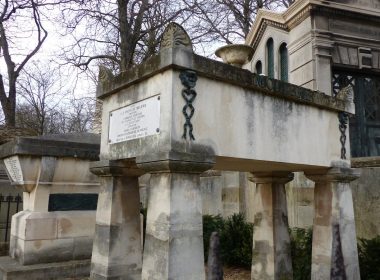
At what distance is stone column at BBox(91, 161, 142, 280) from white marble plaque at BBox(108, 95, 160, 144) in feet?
1.12

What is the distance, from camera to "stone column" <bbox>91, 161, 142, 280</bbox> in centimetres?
427

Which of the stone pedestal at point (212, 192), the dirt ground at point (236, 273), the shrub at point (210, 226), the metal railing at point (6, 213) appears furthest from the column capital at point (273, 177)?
the stone pedestal at point (212, 192)

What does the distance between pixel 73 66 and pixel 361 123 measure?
1322 centimetres

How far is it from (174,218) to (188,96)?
1078 mm

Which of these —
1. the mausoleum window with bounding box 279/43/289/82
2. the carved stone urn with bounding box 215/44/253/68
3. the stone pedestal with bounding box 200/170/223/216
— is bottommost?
the stone pedestal with bounding box 200/170/223/216

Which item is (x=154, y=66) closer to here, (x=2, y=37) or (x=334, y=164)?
(x=334, y=164)

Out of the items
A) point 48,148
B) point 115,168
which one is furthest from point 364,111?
point 115,168

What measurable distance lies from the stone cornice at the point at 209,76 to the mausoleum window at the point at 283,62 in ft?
22.4

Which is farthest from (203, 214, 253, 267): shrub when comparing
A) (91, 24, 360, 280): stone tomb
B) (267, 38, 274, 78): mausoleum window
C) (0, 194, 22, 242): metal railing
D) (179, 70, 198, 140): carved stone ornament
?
(179, 70, 198, 140): carved stone ornament

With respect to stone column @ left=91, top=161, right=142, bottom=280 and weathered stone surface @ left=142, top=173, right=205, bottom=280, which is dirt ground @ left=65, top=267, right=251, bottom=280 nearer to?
stone column @ left=91, top=161, right=142, bottom=280

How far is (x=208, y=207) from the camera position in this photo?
472 inches

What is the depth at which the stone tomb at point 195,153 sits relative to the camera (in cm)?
344

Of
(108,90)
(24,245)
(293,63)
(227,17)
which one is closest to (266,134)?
(108,90)

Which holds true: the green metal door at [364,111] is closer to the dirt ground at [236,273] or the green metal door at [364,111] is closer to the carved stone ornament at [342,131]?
the dirt ground at [236,273]
